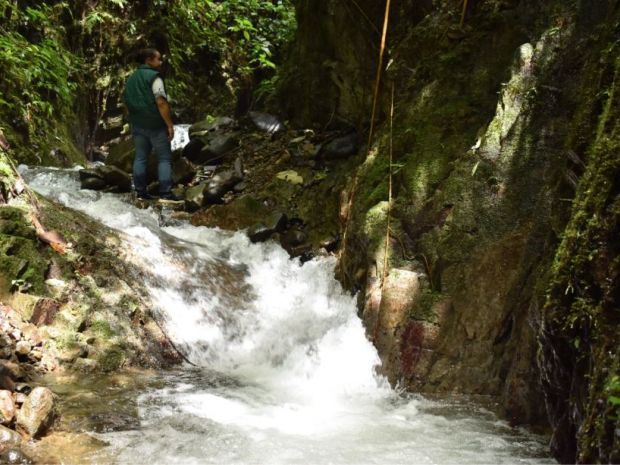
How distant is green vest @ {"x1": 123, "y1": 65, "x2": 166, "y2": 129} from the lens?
7641 mm

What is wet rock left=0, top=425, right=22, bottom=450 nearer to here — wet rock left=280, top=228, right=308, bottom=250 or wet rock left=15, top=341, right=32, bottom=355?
wet rock left=15, top=341, right=32, bottom=355

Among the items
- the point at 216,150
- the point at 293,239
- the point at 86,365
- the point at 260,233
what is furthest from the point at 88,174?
the point at 86,365

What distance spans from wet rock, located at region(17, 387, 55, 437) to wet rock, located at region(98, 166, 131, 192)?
5839mm

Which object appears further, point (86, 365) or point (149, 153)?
point (149, 153)

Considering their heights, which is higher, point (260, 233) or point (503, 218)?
point (503, 218)

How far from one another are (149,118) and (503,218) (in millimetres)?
5598

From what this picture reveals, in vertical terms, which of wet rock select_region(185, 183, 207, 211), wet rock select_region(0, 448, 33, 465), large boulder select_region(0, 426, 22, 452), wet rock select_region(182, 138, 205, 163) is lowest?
wet rock select_region(0, 448, 33, 465)

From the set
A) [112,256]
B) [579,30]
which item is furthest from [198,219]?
[579,30]

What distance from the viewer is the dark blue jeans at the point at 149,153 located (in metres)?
8.03

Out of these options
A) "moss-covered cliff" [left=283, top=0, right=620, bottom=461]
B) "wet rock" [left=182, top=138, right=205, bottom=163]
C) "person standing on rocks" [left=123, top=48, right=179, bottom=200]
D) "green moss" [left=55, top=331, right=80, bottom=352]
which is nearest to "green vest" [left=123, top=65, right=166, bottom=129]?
"person standing on rocks" [left=123, top=48, right=179, bottom=200]

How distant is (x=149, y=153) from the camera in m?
8.35

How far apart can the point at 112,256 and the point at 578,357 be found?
4.41 metres

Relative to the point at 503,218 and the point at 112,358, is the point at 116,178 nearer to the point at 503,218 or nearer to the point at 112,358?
the point at 112,358

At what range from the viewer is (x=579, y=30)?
436 cm
